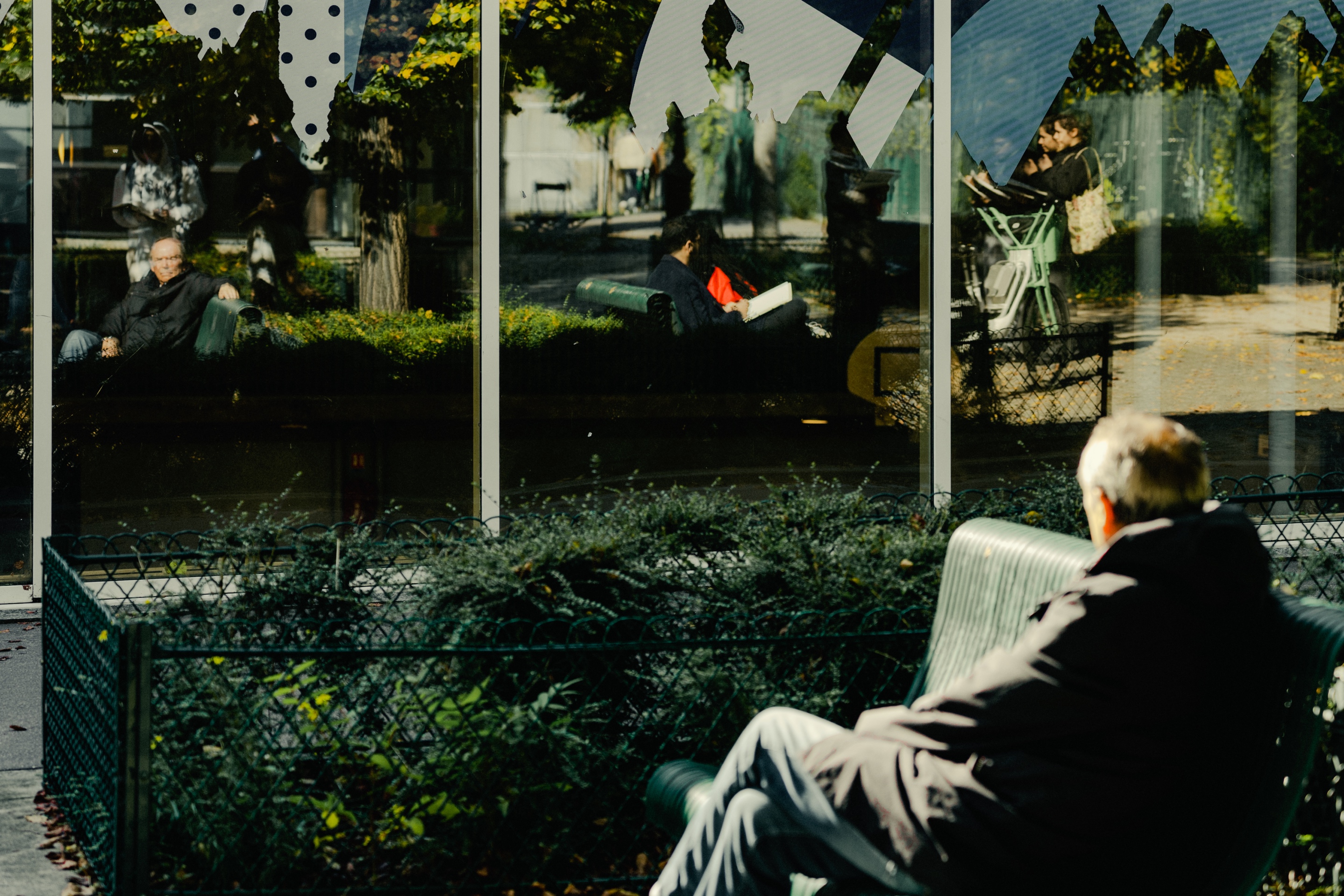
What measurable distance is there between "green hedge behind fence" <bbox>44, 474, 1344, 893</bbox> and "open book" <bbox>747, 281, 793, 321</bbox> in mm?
3853

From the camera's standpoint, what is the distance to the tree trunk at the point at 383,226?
794 cm

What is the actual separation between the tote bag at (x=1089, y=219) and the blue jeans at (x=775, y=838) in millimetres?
6280

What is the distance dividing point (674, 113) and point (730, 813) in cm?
572

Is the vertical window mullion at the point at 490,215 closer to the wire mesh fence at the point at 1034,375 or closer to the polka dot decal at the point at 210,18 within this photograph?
the polka dot decal at the point at 210,18

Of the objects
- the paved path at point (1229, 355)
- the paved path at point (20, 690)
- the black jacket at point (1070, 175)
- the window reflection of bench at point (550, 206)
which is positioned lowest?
the paved path at point (20, 690)

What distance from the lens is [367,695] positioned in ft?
12.9

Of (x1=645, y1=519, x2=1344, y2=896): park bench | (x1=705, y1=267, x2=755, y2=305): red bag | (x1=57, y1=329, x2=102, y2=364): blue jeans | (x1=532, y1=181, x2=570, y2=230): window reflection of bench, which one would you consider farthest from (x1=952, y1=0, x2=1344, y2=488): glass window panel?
(x1=645, y1=519, x2=1344, y2=896): park bench

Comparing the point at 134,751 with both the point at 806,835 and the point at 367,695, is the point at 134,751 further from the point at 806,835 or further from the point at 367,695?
the point at 806,835

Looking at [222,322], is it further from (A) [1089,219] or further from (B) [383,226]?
(A) [1089,219]

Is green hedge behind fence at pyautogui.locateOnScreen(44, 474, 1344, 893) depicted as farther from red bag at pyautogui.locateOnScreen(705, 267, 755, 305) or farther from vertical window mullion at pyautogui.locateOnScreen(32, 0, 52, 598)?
red bag at pyautogui.locateOnScreen(705, 267, 755, 305)

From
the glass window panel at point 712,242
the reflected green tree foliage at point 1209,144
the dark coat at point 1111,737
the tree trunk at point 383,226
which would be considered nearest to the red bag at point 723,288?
the glass window panel at point 712,242

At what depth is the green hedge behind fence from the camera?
3789mm

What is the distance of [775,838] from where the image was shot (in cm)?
300

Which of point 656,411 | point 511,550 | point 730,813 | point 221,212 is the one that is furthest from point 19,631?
point 730,813
